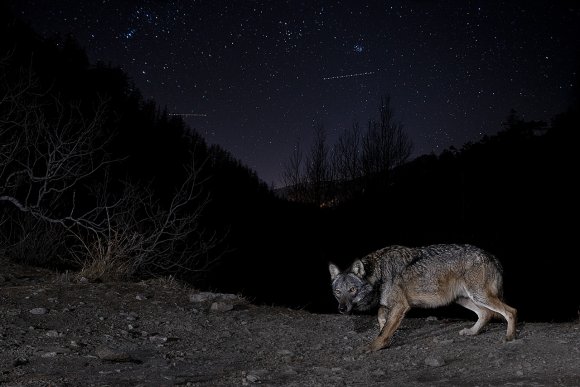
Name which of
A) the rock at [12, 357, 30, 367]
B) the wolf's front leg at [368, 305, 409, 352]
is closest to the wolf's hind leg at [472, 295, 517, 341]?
the wolf's front leg at [368, 305, 409, 352]

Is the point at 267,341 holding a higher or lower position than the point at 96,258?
lower

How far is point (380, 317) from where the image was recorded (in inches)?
261

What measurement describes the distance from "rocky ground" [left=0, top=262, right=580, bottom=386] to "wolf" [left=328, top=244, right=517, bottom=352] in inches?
14.8

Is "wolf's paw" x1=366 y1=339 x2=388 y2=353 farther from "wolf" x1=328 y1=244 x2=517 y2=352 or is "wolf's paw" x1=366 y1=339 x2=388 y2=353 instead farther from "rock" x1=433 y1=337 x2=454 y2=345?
"rock" x1=433 y1=337 x2=454 y2=345

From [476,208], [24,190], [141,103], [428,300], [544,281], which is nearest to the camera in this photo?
[428,300]

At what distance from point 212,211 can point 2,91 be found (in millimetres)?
23640

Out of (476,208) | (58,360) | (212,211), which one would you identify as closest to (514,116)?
(476,208)

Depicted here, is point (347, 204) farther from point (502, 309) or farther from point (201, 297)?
point (502, 309)

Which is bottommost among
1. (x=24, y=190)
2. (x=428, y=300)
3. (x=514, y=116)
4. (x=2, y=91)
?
(x=428, y=300)

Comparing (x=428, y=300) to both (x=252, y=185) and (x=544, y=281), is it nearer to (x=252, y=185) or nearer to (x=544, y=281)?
(x=544, y=281)

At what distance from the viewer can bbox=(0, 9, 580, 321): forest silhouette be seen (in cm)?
2548

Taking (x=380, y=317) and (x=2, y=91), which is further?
(x=2, y=91)

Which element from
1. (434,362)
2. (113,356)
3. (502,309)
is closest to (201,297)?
(113,356)

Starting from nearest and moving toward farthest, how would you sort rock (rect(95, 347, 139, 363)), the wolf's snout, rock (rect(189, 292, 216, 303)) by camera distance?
rock (rect(95, 347, 139, 363)) → the wolf's snout → rock (rect(189, 292, 216, 303))
